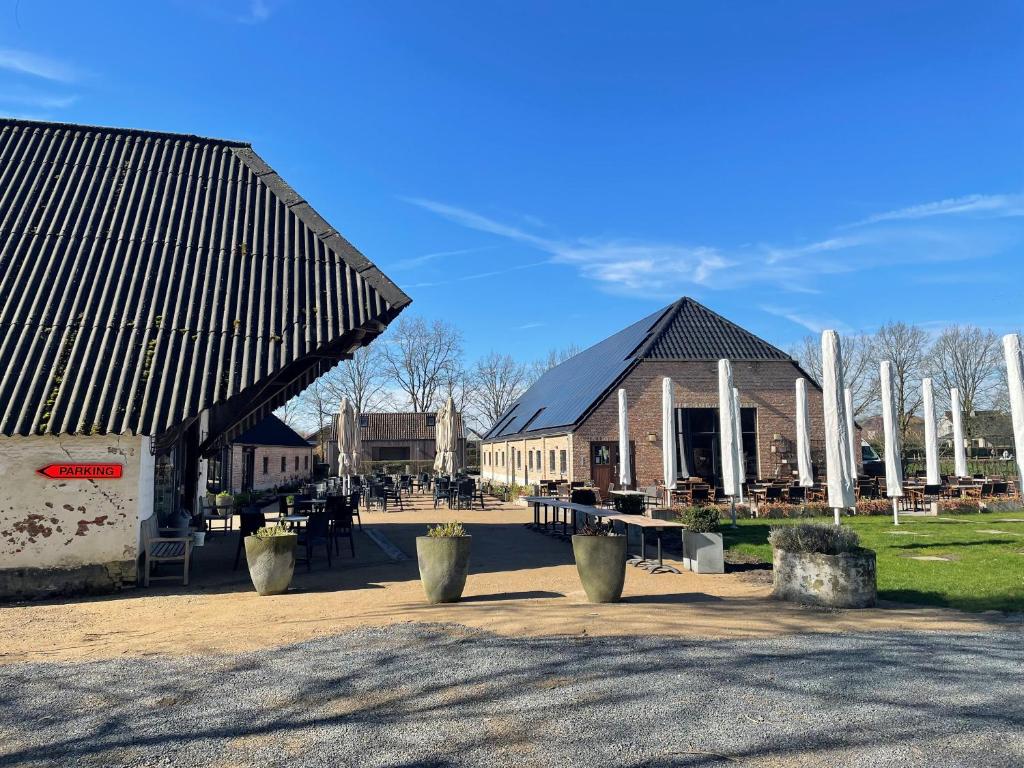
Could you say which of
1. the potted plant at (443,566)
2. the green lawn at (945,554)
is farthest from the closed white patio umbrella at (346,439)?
the potted plant at (443,566)

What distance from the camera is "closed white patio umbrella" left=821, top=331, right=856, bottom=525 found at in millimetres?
11383

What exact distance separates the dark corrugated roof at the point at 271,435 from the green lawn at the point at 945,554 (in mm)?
23914

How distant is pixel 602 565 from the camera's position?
295 inches

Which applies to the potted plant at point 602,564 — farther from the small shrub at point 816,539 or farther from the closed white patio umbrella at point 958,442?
the closed white patio umbrella at point 958,442

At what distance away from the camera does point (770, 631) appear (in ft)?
20.0

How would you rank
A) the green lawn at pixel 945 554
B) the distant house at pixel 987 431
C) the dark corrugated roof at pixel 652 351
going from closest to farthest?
1. the green lawn at pixel 945 554
2. the dark corrugated roof at pixel 652 351
3. the distant house at pixel 987 431

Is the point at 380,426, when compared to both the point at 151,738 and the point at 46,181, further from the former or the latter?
the point at 151,738

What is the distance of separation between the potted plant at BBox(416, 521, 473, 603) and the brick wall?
52.1ft

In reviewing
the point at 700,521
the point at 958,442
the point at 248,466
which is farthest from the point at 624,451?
the point at 248,466

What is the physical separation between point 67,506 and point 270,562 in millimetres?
2686

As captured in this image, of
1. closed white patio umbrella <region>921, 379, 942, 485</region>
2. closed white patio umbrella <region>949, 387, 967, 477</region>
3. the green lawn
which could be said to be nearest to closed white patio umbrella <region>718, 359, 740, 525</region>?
the green lawn

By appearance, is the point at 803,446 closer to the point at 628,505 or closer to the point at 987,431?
the point at 628,505

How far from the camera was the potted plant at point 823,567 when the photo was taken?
7.30 m

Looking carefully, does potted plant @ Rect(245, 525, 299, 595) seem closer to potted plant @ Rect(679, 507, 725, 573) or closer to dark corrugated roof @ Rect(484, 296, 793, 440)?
potted plant @ Rect(679, 507, 725, 573)
